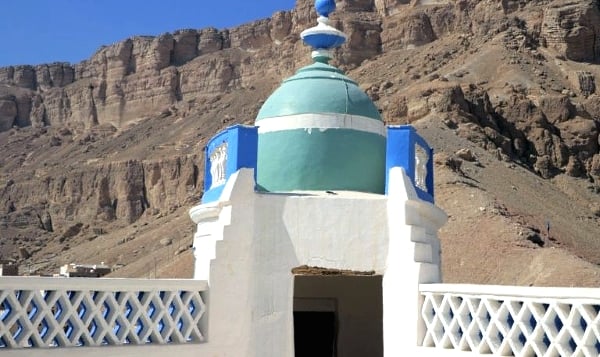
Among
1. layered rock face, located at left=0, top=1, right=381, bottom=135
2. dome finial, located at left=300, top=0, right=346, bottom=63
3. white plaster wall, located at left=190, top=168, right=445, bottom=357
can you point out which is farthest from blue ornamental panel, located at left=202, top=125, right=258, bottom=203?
layered rock face, located at left=0, top=1, right=381, bottom=135

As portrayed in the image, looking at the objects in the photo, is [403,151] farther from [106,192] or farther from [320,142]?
[106,192]

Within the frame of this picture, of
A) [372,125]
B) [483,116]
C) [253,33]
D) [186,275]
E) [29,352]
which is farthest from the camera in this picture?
[253,33]

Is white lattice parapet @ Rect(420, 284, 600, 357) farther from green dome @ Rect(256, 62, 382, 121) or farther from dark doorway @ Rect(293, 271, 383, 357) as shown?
green dome @ Rect(256, 62, 382, 121)

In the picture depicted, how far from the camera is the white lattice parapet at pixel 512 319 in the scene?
612cm

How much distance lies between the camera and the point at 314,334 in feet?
32.6

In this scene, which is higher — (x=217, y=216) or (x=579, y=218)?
(x=579, y=218)

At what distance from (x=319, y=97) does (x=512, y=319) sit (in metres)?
3.40

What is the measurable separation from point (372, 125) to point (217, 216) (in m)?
2.07

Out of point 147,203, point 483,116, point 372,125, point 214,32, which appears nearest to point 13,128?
point 214,32

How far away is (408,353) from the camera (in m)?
7.89

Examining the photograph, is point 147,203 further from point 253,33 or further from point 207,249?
point 207,249

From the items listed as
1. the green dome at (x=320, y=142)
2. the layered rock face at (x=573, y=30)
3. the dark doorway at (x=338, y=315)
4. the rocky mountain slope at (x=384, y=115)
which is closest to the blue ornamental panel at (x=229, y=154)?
the green dome at (x=320, y=142)

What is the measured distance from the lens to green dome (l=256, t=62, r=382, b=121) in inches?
356

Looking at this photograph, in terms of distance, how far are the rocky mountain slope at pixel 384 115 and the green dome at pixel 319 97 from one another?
22.2m
